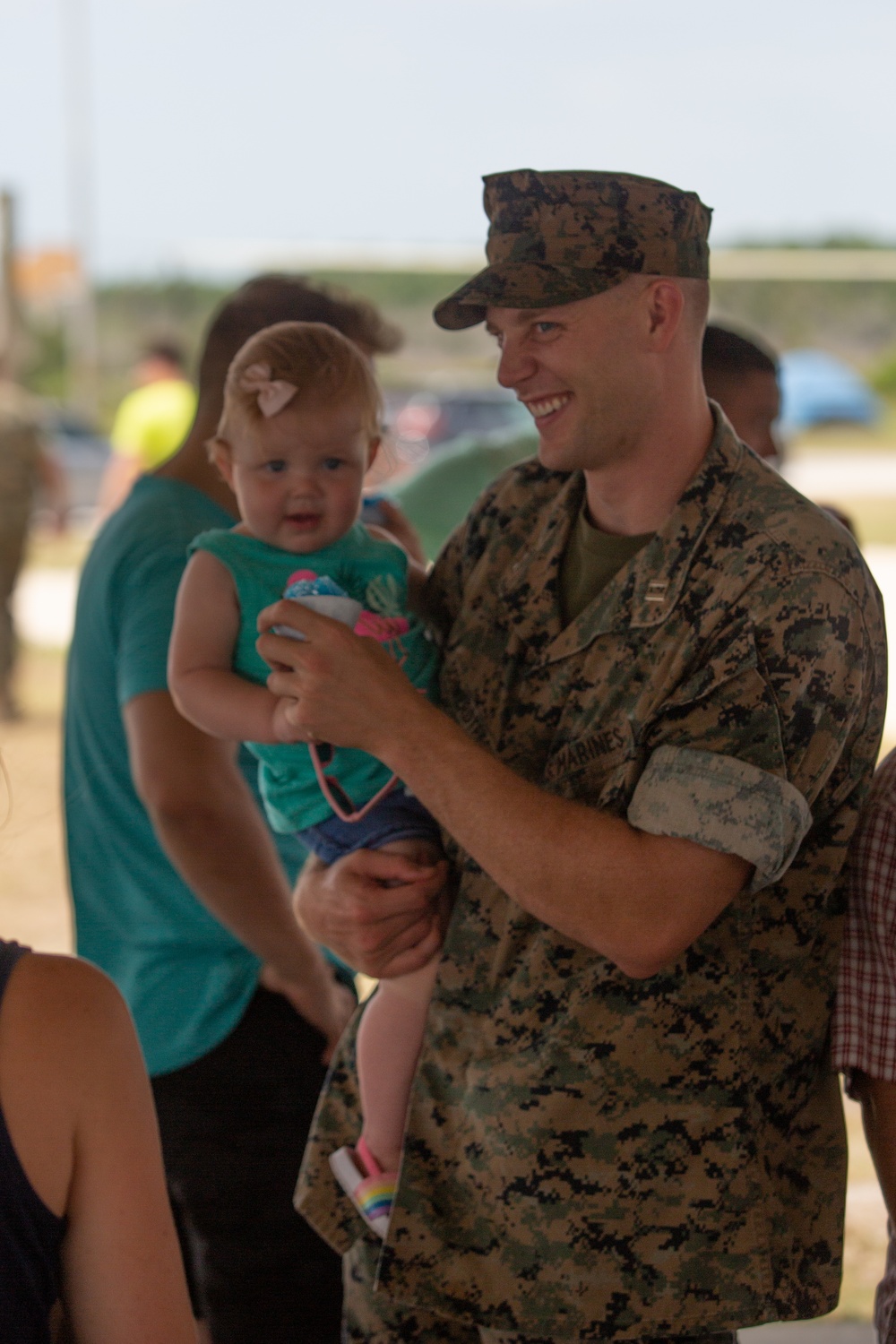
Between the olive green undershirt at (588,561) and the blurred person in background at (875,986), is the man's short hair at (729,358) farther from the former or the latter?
the blurred person in background at (875,986)

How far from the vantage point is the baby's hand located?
4.93 ft

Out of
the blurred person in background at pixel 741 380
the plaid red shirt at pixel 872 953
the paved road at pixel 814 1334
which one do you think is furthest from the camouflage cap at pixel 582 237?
the paved road at pixel 814 1334

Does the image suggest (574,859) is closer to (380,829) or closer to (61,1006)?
(380,829)

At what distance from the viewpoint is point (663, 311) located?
147 centimetres

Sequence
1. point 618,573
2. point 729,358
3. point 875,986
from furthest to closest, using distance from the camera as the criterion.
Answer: point 729,358, point 618,573, point 875,986

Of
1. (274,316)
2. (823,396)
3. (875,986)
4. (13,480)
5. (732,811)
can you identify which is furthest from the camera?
(823,396)

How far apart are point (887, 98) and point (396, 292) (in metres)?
5.15

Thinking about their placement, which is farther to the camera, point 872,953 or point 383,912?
point 383,912

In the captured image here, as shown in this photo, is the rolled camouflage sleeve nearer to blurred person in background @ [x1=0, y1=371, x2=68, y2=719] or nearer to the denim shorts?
the denim shorts

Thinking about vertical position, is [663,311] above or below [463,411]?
above

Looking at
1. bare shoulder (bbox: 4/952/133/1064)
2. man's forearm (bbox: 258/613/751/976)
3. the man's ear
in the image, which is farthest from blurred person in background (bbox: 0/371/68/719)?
bare shoulder (bbox: 4/952/133/1064)

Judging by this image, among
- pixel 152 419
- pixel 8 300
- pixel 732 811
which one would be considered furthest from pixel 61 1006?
pixel 152 419

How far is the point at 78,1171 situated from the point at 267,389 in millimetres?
893

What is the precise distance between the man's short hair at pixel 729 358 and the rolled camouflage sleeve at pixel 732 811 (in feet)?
3.74
